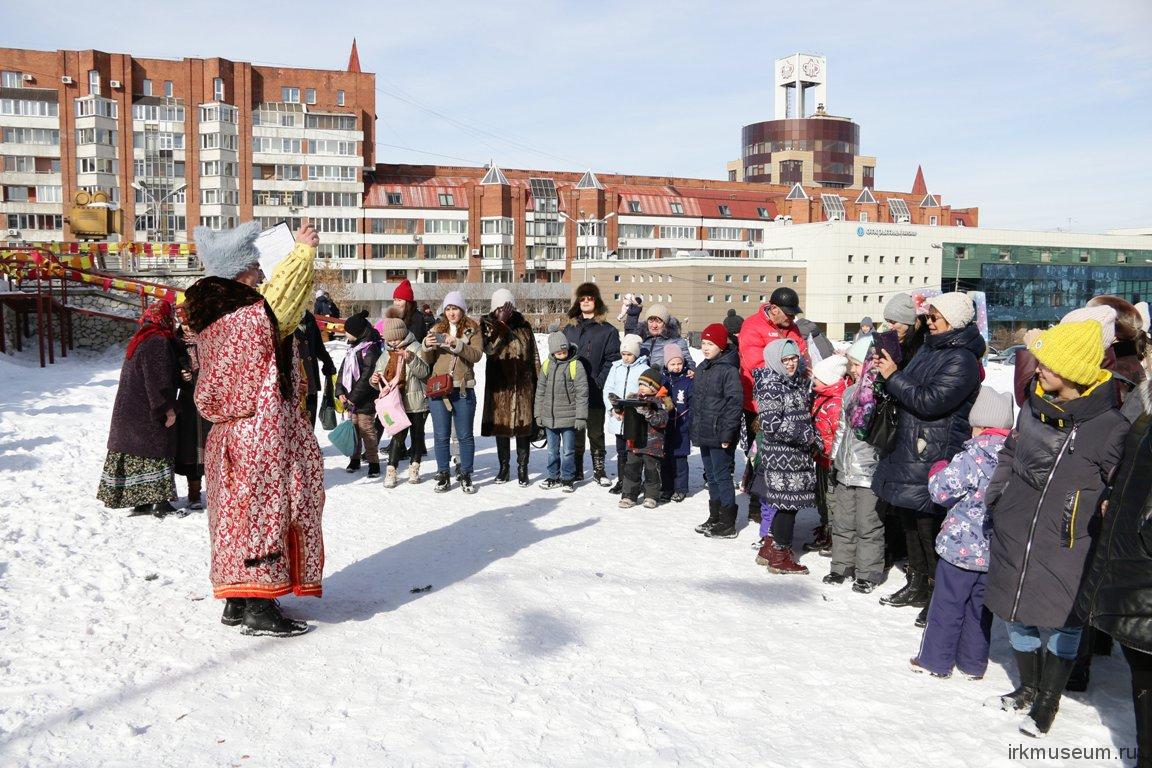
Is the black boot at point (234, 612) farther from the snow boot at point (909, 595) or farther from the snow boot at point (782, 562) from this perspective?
the snow boot at point (909, 595)

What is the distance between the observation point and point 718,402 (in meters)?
7.41

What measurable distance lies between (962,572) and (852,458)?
64.6 inches

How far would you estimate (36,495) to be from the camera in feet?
24.7

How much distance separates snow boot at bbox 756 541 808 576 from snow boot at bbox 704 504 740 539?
92 cm

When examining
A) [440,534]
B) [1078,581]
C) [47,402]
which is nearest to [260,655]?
[440,534]

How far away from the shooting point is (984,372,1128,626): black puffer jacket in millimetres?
3617

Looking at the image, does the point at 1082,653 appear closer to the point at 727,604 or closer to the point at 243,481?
the point at 727,604

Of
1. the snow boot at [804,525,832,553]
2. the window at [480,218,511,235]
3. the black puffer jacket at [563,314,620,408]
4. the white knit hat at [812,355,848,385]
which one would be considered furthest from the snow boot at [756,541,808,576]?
the window at [480,218,511,235]

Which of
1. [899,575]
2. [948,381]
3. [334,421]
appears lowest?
[899,575]

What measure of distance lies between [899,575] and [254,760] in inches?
182

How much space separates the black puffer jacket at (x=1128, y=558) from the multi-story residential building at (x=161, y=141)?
6599 cm

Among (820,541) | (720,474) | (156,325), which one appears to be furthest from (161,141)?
(820,541)

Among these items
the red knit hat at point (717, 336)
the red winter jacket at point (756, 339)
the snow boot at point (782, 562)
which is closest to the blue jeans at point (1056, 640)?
the snow boot at point (782, 562)

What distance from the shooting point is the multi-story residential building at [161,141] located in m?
61.8
